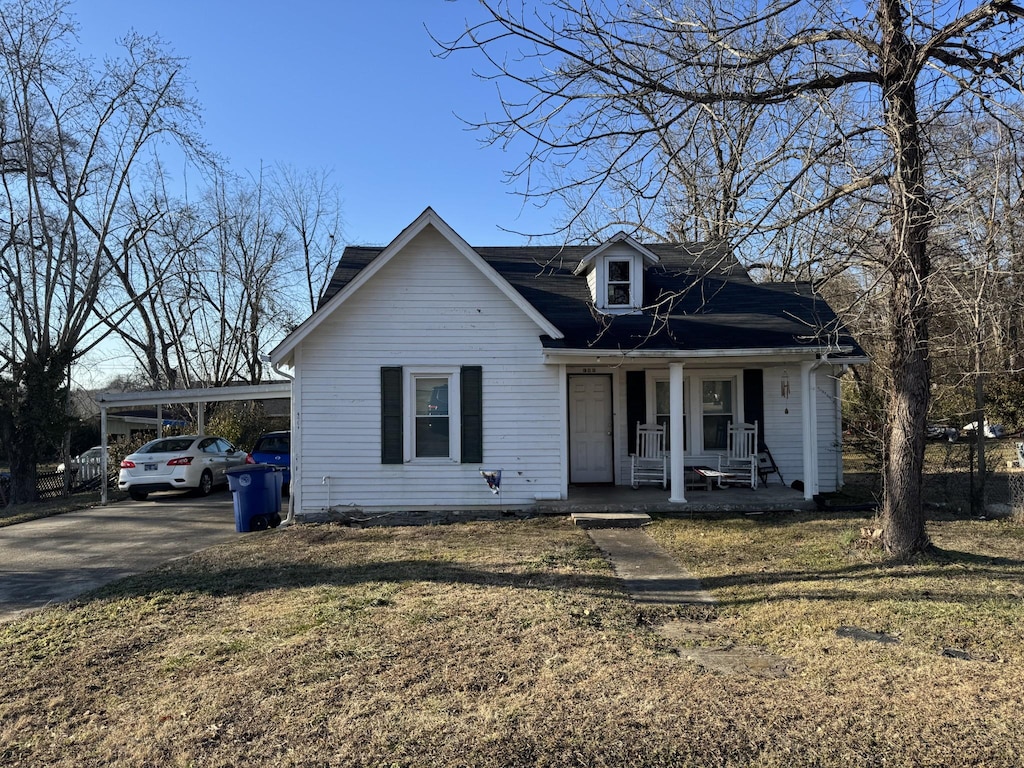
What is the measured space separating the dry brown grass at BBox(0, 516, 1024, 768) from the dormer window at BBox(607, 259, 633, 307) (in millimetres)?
5833

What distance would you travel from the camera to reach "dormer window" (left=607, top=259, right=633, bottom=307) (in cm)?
1276

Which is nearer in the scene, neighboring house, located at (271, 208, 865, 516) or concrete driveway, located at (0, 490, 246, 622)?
concrete driveway, located at (0, 490, 246, 622)

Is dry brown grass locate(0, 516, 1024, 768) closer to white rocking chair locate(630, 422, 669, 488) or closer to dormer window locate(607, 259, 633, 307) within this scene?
white rocking chair locate(630, 422, 669, 488)

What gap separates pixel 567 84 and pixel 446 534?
624 centimetres

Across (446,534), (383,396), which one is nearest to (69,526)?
(383,396)

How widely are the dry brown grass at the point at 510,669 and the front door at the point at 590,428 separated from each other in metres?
5.23

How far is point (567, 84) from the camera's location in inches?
263

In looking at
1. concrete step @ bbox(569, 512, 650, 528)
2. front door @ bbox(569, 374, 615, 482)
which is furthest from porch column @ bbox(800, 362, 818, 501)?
front door @ bbox(569, 374, 615, 482)

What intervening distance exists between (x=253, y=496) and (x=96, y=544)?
225cm

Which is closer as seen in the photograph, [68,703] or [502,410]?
[68,703]

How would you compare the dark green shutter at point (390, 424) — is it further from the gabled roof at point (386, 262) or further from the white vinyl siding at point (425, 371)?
the gabled roof at point (386, 262)

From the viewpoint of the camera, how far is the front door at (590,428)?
1327 cm

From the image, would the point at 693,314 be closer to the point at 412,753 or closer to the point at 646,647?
the point at 646,647

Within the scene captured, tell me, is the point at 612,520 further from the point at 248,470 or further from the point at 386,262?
the point at 248,470
